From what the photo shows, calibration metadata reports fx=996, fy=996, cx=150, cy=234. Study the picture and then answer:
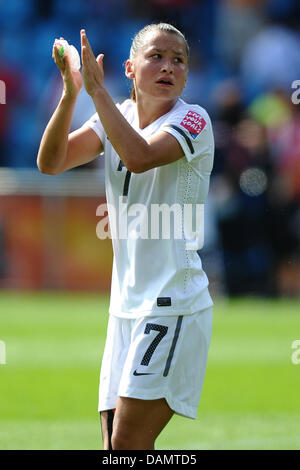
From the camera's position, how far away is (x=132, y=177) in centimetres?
434

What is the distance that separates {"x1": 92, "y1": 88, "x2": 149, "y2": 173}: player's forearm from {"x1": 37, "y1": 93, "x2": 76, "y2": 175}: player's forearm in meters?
0.34

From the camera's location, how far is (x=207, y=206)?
1360cm

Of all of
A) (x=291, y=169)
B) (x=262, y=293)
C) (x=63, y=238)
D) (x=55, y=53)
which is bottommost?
(x=262, y=293)

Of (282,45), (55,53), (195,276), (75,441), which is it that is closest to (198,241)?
(195,276)

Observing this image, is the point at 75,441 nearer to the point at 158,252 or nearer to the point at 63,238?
the point at 158,252

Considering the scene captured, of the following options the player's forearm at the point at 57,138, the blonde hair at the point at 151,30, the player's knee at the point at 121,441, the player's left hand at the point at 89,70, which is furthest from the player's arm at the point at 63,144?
the player's knee at the point at 121,441

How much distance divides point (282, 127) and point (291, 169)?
2.06ft

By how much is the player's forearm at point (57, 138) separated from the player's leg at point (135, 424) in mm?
1122

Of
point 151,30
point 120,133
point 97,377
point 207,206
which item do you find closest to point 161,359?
point 120,133

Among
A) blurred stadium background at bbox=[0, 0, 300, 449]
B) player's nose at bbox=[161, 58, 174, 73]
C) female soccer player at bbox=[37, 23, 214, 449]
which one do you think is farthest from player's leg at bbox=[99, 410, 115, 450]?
blurred stadium background at bbox=[0, 0, 300, 449]

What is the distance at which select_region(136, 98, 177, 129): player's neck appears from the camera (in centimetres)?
445

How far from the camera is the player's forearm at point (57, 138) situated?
14.5 ft

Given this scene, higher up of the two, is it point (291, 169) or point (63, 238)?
point (291, 169)

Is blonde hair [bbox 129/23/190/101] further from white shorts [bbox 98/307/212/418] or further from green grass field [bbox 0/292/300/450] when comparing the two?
green grass field [bbox 0/292/300/450]
